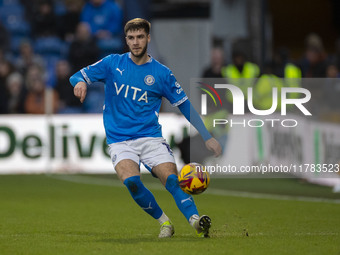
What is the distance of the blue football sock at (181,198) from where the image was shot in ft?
25.7

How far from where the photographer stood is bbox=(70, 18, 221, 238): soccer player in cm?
786

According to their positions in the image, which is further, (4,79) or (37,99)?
(4,79)

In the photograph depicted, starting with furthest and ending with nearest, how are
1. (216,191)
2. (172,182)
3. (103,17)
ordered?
(103,17), (216,191), (172,182)

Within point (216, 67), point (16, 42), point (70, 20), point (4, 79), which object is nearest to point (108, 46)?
point (70, 20)

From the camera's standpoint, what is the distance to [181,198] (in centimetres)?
786

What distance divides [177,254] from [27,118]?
34.6 ft

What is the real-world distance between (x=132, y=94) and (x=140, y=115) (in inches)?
8.2

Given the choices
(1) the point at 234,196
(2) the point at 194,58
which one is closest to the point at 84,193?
(1) the point at 234,196

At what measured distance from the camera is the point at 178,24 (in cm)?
2178

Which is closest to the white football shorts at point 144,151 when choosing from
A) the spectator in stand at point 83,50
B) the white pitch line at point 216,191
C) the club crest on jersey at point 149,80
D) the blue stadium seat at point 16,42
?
the club crest on jersey at point 149,80

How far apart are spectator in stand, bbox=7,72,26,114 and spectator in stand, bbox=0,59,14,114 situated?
88 millimetres

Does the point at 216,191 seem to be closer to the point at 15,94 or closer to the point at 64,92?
the point at 64,92

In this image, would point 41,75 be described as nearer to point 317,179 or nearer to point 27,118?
point 27,118

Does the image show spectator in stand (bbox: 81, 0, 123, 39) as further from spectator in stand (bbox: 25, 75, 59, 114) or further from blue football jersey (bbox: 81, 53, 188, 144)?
blue football jersey (bbox: 81, 53, 188, 144)
